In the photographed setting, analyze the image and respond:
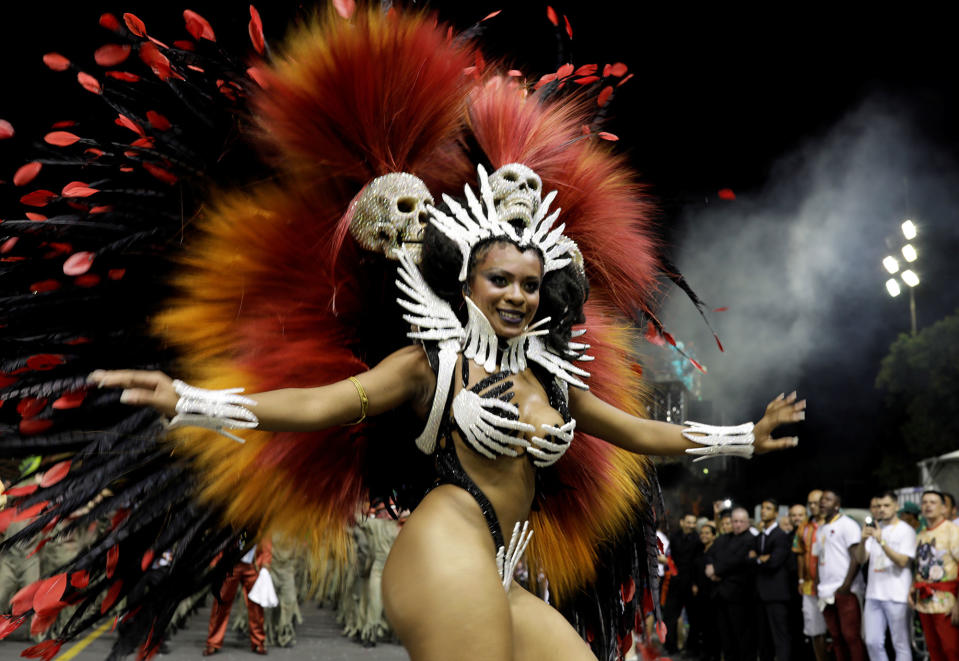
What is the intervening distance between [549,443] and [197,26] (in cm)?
184

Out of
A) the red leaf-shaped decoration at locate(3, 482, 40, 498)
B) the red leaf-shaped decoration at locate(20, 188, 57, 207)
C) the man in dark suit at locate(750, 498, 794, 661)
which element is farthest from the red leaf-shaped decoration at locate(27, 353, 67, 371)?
the man in dark suit at locate(750, 498, 794, 661)

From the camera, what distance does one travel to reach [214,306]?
10.5ft

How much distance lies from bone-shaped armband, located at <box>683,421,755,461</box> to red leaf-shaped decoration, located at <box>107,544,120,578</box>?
1905 millimetres

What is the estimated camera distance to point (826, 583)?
877 cm

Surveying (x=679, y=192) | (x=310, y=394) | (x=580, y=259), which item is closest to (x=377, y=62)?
(x=580, y=259)

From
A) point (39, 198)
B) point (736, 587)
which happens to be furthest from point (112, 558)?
point (736, 587)

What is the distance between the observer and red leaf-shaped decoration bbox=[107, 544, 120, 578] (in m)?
3.02

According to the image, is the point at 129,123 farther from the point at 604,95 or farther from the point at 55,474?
the point at 604,95

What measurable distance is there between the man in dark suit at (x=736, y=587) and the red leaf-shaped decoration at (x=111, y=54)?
26.5 feet

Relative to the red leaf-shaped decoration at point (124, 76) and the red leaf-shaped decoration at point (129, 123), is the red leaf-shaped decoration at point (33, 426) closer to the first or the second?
the red leaf-shaped decoration at point (129, 123)

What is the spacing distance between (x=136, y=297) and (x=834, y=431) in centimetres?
3398

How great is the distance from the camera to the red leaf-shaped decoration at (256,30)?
328 cm

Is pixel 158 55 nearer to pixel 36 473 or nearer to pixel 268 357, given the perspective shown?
pixel 268 357

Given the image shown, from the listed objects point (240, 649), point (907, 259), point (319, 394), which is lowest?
point (240, 649)
